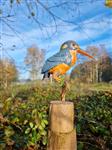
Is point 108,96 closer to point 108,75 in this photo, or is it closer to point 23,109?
point 23,109

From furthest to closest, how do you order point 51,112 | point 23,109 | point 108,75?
1. point 108,75
2. point 23,109
3. point 51,112

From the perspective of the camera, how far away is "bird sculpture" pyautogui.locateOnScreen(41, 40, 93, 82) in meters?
2.54

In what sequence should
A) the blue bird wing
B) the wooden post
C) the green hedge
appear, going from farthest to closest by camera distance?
1. the green hedge
2. the blue bird wing
3. the wooden post

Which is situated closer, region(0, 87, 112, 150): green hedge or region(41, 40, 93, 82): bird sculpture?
region(41, 40, 93, 82): bird sculpture

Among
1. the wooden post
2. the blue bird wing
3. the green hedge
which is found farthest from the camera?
the green hedge

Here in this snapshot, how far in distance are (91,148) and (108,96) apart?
1928 mm

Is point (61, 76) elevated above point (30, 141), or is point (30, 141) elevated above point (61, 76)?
point (61, 76)

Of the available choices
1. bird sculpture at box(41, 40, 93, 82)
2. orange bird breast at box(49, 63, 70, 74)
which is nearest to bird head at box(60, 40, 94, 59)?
bird sculpture at box(41, 40, 93, 82)

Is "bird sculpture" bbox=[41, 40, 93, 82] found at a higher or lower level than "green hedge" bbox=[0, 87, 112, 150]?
higher

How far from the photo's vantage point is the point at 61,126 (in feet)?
6.46

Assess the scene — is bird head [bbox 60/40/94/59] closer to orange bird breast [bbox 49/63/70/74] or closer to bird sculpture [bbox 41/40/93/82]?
bird sculpture [bbox 41/40/93/82]

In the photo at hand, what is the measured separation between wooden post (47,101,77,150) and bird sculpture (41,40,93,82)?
20.5 inches

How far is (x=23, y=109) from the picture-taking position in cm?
371

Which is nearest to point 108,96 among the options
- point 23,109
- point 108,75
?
point 23,109
